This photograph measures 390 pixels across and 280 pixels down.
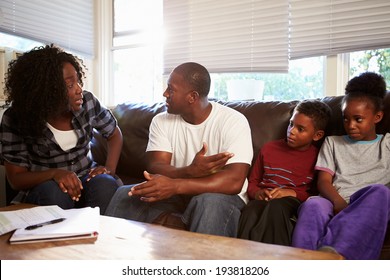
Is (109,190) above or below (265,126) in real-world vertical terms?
below

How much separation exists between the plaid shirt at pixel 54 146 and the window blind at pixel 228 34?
3.29ft

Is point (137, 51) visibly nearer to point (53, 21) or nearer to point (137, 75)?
point (137, 75)

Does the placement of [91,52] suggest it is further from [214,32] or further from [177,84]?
[177,84]

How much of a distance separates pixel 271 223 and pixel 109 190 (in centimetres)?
75

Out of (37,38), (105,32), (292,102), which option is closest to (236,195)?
(292,102)

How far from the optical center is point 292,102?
6.06ft

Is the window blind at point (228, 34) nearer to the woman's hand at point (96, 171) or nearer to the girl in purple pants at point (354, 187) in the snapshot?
the girl in purple pants at point (354, 187)

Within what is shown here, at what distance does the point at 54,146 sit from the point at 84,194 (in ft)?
0.91

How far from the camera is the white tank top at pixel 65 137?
1727mm

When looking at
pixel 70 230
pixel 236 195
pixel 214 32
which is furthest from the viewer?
pixel 214 32

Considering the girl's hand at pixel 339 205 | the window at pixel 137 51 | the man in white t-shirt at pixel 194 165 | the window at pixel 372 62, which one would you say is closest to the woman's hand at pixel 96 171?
the man in white t-shirt at pixel 194 165

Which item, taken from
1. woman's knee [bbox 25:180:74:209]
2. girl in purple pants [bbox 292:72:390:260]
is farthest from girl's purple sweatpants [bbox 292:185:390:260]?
woman's knee [bbox 25:180:74:209]

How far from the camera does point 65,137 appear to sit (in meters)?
1.75

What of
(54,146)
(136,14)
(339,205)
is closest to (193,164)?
(339,205)
